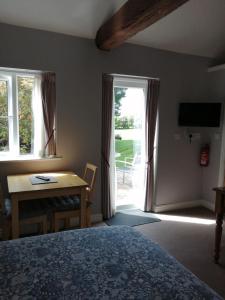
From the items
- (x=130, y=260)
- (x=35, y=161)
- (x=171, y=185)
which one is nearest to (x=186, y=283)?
(x=130, y=260)

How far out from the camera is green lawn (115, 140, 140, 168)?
3.77 metres

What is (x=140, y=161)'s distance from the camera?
3934mm

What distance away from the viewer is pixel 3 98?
3.03 meters

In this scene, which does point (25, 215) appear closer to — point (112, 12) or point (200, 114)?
point (112, 12)

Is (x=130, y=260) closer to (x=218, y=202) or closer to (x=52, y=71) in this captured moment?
(x=218, y=202)

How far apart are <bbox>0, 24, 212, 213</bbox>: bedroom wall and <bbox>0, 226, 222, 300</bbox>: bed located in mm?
1706

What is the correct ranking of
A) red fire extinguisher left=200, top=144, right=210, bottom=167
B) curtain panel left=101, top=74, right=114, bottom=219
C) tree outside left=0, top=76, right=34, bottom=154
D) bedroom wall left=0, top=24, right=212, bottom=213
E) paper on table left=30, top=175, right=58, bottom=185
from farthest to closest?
red fire extinguisher left=200, top=144, right=210, bottom=167 → curtain panel left=101, top=74, right=114, bottom=219 → tree outside left=0, top=76, right=34, bottom=154 → bedroom wall left=0, top=24, right=212, bottom=213 → paper on table left=30, top=175, right=58, bottom=185

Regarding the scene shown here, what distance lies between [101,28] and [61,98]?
0.97 meters

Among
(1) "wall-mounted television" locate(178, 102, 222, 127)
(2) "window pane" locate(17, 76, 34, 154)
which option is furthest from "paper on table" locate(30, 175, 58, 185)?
(1) "wall-mounted television" locate(178, 102, 222, 127)

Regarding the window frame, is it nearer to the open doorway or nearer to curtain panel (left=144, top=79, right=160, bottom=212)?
the open doorway

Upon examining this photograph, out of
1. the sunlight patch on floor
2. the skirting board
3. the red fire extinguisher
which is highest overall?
the red fire extinguisher

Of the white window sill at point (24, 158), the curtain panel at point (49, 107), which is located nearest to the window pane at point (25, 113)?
→ the white window sill at point (24, 158)

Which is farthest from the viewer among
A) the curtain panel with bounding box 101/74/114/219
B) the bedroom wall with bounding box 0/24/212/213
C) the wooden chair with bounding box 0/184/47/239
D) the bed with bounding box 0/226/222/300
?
the curtain panel with bounding box 101/74/114/219

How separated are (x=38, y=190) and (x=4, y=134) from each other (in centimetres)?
109
